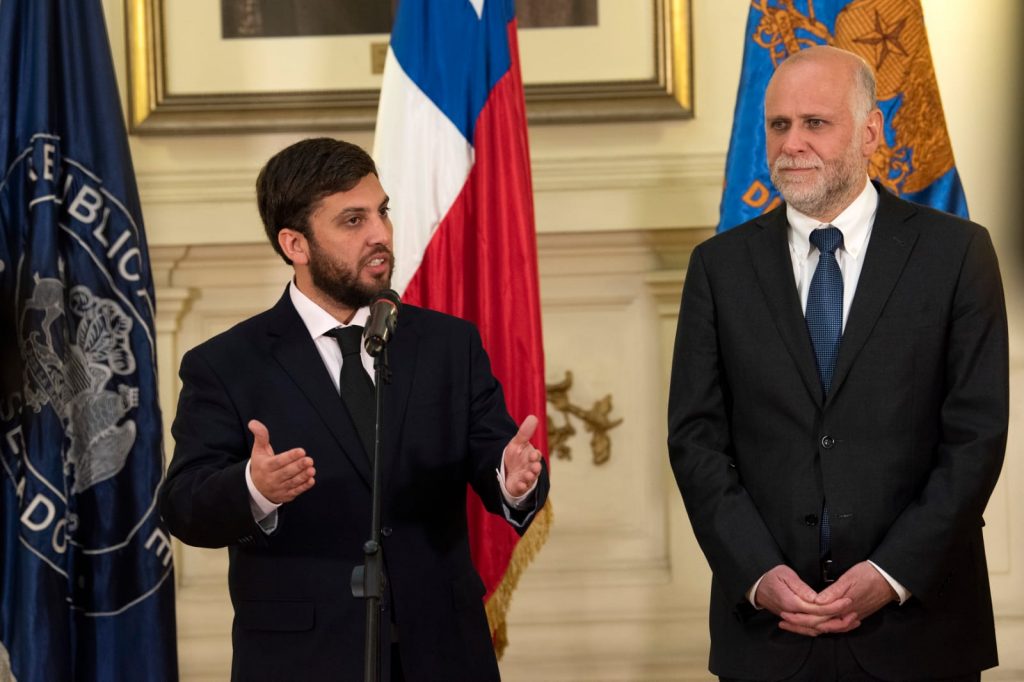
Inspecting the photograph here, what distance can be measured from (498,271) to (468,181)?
290mm

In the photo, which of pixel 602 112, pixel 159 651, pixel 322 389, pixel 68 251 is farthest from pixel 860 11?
pixel 159 651

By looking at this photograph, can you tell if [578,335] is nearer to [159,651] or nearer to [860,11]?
[860,11]

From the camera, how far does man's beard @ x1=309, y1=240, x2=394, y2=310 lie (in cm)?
268

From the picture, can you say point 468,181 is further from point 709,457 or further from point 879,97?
point 709,457

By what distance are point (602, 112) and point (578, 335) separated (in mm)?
763

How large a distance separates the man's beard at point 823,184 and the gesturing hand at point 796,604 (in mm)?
764

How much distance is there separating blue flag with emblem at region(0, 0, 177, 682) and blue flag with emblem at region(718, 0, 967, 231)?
1781mm

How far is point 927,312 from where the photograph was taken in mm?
2592

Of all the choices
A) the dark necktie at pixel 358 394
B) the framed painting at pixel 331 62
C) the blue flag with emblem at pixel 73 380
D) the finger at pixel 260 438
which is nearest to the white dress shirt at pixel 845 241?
the dark necktie at pixel 358 394

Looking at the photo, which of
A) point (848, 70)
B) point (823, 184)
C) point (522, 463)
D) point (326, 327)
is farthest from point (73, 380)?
point (848, 70)

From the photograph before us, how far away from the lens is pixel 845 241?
2717 millimetres

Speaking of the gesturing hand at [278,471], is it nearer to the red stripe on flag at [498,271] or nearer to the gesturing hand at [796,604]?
the gesturing hand at [796,604]

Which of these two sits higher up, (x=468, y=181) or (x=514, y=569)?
(x=468, y=181)

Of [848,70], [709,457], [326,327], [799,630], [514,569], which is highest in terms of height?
[848,70]
